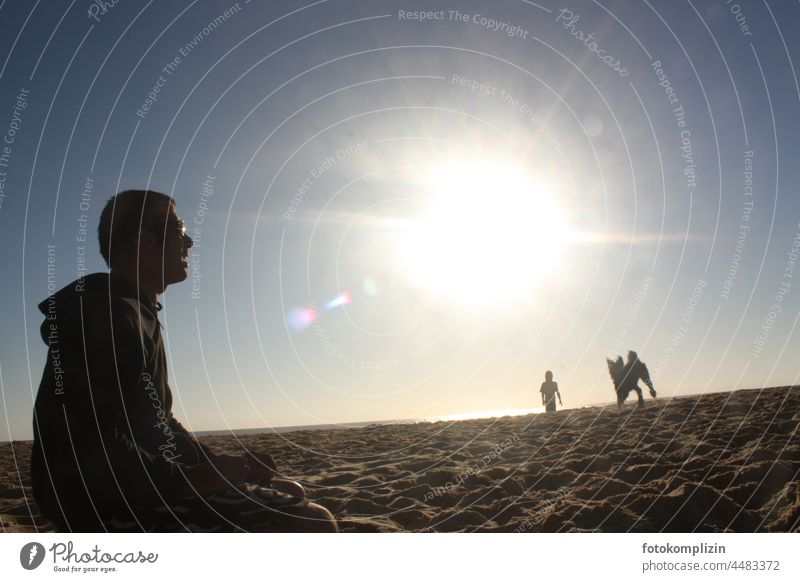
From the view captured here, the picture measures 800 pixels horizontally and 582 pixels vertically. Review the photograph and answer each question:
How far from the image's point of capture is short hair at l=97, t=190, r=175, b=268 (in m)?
3.64

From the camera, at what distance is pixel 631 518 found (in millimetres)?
5410

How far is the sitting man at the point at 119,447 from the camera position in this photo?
2.95 meters

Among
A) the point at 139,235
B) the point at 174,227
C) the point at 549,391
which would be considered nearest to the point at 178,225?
the point at 174,227

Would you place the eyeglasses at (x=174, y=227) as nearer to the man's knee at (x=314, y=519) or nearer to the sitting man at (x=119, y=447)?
the sitting man at (x=119, y=447)

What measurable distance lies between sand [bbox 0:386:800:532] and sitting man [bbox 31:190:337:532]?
253cm

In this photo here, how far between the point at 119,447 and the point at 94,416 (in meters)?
0.28

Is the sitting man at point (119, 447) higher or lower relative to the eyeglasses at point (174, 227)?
lower

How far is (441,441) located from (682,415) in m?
5.62

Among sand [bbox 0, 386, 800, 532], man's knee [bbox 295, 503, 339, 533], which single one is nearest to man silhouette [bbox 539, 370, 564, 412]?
sand [bbox 0, 386, 800, 532]

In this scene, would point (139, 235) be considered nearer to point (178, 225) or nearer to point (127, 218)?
point (127, 218)

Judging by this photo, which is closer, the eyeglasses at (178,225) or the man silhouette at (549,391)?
the eyeglasses at (178,225)
